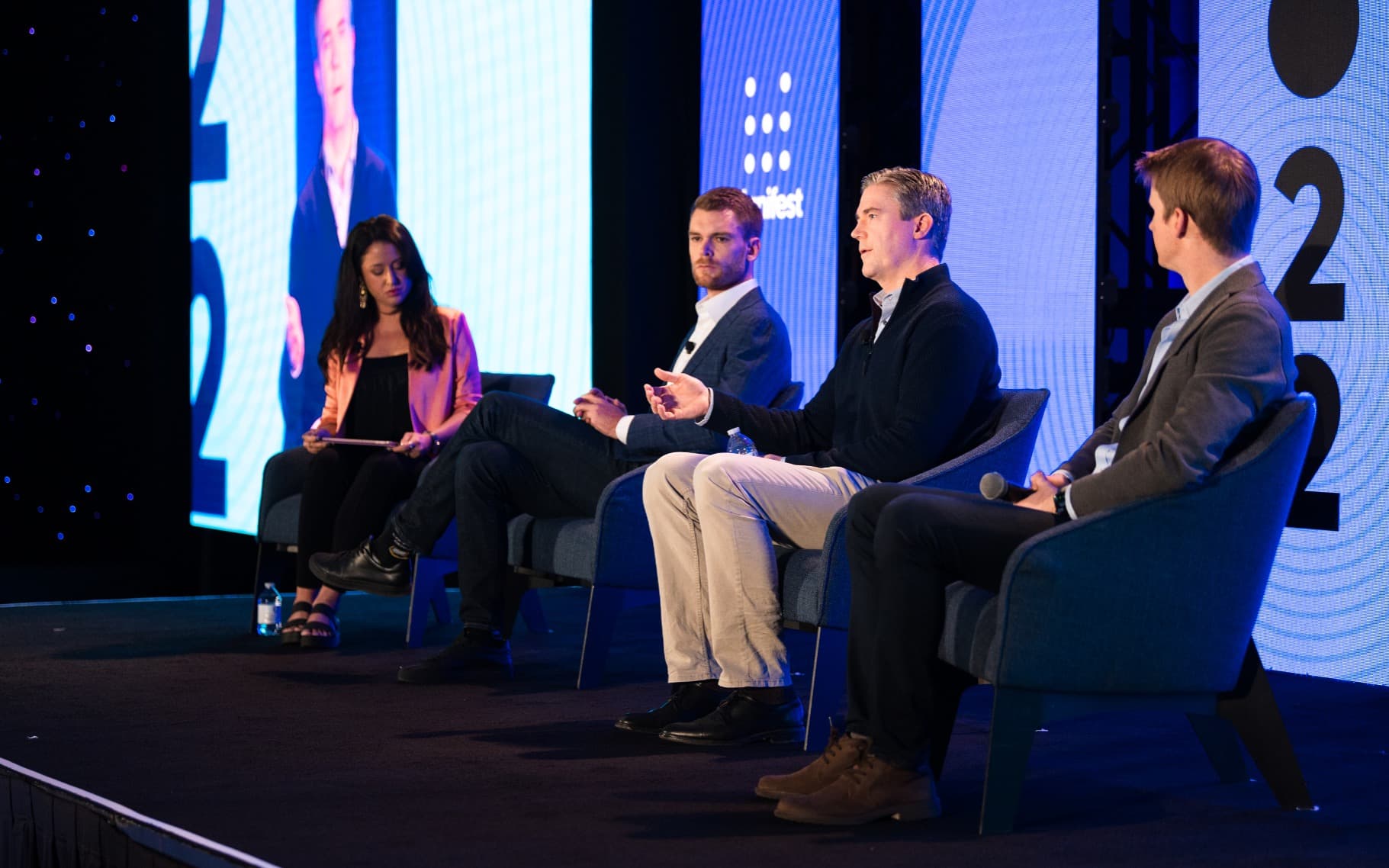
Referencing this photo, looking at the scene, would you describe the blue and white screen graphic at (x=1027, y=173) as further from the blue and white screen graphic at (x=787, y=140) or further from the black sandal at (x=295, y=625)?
the black sandal at (x=295, y=625)

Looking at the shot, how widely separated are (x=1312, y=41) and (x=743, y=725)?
7.64 feet

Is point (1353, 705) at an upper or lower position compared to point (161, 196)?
lower

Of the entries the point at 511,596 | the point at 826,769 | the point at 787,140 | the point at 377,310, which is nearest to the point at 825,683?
the point at 826,769

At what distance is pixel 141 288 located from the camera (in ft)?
24.6

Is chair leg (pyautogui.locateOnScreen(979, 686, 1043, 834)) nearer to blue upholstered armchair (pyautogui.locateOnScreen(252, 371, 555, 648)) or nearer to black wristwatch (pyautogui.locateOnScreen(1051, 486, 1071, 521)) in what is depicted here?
black wristwatch (pyautogui.locateOnScreen(1051, 486, 1071, 521))

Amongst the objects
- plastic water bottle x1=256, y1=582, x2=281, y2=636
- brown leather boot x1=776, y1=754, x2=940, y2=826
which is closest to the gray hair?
brown leather boot x1=776, y1=754, x2=940, y2=826

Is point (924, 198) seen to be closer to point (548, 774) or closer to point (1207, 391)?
point (1207, 391)

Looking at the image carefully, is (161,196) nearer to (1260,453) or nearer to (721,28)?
(721,28)

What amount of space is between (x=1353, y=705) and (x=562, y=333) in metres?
3.39

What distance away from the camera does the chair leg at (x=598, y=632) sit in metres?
4.05

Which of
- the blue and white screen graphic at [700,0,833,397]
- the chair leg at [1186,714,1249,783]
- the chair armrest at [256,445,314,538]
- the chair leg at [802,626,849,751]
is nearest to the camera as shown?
the chair leg at [1186,714,1249,783]

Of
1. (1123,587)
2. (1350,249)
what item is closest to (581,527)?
(1123,587)

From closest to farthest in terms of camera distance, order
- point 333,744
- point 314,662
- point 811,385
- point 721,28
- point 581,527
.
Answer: point 333,744 → point 581,527 → point 314,662 → point 811,385 → point 721,28

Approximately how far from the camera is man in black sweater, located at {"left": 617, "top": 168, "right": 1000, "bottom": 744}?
10.5 ft
